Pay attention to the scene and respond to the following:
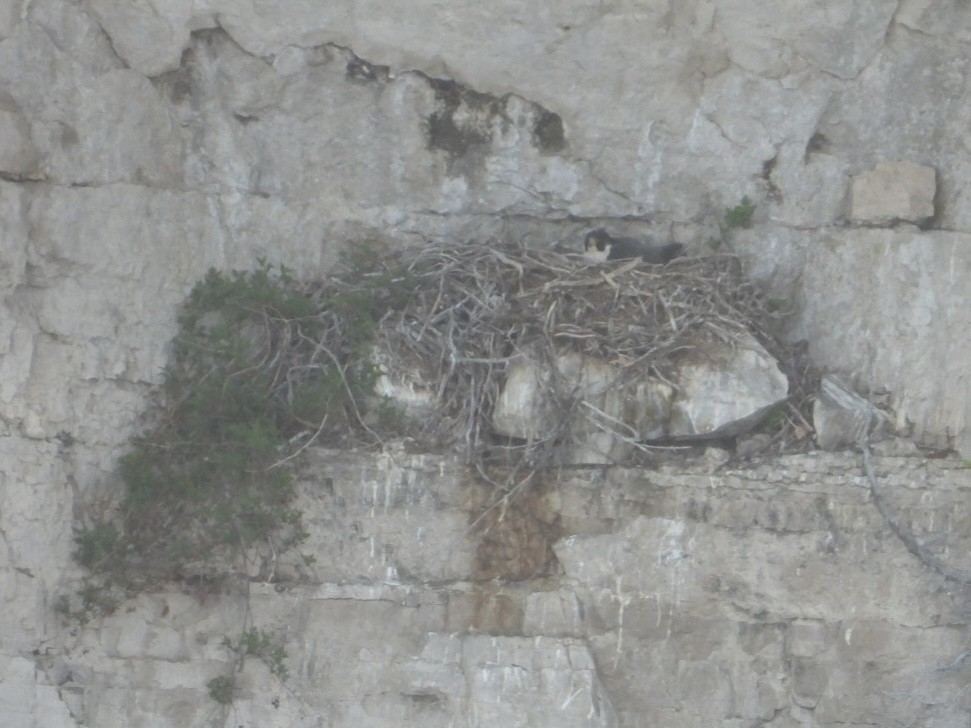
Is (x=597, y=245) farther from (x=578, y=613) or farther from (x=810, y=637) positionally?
(x=810, y=637)

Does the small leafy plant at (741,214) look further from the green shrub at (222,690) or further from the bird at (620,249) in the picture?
the green shrub at (222,690)

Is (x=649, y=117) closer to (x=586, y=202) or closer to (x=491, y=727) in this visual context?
(x=586, y=202)

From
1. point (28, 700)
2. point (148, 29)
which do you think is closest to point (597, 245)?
point (148, 29)

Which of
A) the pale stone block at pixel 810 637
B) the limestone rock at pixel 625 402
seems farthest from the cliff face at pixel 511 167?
the limestone rock at pixel 625 402

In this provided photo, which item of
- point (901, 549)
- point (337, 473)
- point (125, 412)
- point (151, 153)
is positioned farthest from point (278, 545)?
point (901, 549)

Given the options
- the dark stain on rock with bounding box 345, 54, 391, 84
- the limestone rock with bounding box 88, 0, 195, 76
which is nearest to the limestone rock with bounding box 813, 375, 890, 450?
the dark stain on rock with bounding box 345, 54, 391, 84

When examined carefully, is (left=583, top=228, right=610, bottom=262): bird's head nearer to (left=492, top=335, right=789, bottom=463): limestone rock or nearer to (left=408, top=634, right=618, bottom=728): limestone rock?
(left=492, top=335, right=789, bottom=463): limestone rock
